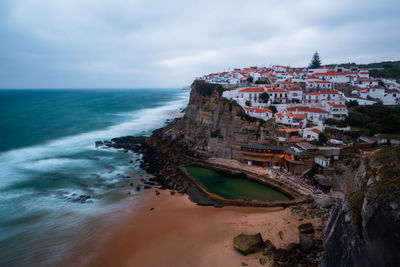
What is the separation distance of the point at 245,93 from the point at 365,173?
75.8 feet

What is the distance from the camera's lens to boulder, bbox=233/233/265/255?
12.3 m

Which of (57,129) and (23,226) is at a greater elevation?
(57,129)

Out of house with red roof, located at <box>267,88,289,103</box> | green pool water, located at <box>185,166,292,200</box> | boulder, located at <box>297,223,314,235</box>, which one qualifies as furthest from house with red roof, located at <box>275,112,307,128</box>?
boulder, located at <box>297,223,314,235</box>

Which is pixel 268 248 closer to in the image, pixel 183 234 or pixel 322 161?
pixel 183 234

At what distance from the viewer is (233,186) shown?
848 inches

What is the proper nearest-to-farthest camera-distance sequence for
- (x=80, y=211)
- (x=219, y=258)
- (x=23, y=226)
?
(x=219, y=258) < (x=23, y=226) < (x=80, y=211)

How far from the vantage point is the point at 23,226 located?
635 inches

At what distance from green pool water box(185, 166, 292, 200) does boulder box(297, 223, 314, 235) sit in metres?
5.09

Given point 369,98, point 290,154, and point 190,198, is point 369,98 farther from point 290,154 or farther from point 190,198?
point 190,198

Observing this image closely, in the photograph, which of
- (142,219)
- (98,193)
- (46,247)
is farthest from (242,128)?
(46,247)

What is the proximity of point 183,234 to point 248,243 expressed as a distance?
4601mm

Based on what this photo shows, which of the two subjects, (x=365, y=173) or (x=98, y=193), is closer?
(x=365, y=173)

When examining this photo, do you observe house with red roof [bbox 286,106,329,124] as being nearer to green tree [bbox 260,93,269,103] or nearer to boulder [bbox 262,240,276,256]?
green tree [bbox 260,93,269,103]

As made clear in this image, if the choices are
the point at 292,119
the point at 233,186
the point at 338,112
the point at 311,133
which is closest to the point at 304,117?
the point at 292,119
